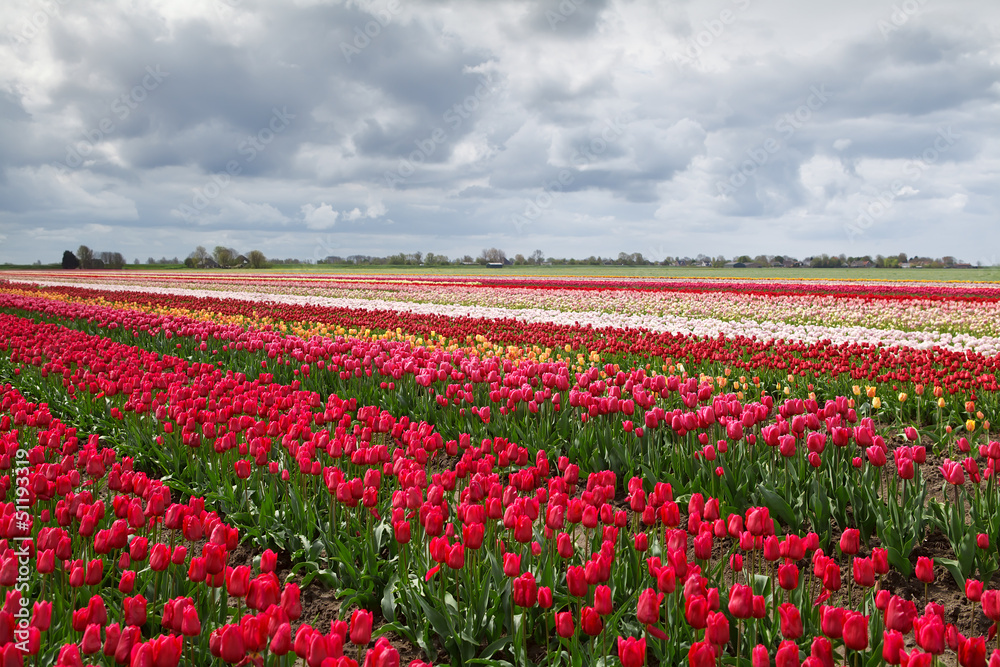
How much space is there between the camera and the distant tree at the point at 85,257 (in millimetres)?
87188

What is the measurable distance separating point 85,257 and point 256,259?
22.9 m

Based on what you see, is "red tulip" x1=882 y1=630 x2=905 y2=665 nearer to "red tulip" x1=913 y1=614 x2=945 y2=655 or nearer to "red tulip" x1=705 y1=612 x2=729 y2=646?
"red tulip" x1=913 y1=614 x2=945 y2=655

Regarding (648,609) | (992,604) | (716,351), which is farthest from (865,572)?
(716,351)

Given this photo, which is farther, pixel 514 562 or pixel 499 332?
pixel 499 332

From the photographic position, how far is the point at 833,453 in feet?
14.8

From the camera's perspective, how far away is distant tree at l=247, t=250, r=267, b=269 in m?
90.6

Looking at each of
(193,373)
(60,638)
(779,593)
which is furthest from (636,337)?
(60,638)

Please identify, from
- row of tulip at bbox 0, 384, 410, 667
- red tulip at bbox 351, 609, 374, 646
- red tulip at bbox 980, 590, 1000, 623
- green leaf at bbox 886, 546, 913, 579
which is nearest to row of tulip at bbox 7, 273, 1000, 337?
green leaf at bbox 886, 546, 913, 579

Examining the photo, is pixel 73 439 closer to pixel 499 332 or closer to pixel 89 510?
pixel 89 510

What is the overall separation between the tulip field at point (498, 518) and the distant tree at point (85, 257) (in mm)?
94533

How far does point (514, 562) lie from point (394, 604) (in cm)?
100

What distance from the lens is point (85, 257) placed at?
8812 centimetres

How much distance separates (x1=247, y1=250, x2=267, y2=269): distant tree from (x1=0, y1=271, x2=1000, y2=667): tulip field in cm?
8769

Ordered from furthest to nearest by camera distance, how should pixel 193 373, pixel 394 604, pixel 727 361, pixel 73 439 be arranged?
pixel 727 361
pixel 193 373
pixel 73 439
pixel 394 604
